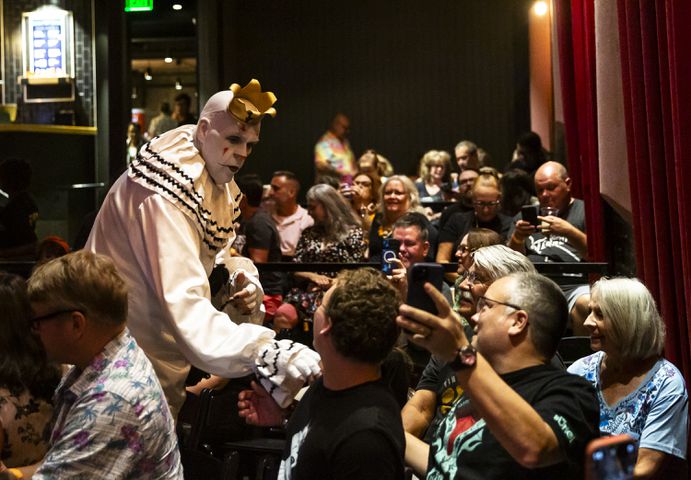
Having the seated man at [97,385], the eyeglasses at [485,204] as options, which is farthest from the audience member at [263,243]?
the seated man at [97,385]

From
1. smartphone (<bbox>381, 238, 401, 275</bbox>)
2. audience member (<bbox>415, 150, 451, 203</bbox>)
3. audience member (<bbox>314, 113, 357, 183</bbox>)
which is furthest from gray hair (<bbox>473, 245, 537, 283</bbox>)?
audience member (<bbox>314, 113, 357, 183</bbox>)

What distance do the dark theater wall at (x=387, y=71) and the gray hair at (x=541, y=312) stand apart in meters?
11.8

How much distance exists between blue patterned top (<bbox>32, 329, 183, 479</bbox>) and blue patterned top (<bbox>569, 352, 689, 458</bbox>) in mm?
1428

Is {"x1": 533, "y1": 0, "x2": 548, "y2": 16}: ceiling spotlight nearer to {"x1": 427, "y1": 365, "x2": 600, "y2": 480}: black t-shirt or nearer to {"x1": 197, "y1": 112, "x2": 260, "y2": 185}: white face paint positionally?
{"x1": 197, "y1": 112, "x2": 260, "y2": 185}: white face paint

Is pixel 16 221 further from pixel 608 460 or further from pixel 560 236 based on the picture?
pixel 608 460

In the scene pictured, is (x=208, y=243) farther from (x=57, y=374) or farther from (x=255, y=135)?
(x=57, y=374)

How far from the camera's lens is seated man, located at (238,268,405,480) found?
85.3 inches

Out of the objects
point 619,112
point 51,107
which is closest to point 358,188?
point 619,112

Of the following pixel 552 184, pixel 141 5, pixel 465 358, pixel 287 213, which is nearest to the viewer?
pixel 465 358

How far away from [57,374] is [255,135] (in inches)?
42.6

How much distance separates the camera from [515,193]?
6.80 metres

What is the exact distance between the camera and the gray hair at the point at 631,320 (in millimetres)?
3275

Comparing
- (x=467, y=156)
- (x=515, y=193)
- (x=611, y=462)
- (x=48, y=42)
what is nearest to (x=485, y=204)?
(x=515, y=193)

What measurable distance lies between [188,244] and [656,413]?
154 cm
